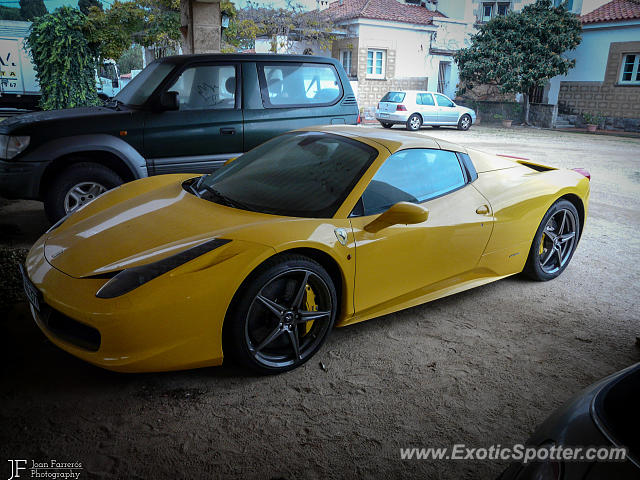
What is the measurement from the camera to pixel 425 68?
26.9 m

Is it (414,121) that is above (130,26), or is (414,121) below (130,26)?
below

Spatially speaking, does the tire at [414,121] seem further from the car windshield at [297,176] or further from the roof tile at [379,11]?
the car windshield at [297,176]

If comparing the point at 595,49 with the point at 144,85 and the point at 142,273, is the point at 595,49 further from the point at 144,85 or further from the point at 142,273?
the point at 142,273

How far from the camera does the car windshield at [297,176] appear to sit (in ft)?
10.1

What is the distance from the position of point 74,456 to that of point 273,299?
3.94ft

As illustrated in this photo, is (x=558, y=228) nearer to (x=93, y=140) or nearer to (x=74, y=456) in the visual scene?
(x=74, y=456)

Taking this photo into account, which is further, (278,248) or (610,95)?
(610,95)

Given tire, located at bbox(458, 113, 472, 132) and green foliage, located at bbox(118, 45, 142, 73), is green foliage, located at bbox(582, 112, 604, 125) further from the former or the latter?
green foliage, located at bbox(118, 45, 142, 73)

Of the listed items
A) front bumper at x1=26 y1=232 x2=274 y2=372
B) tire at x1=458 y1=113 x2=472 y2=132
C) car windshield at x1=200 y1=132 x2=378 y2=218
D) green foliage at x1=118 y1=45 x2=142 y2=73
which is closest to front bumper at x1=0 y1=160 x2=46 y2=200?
car windshield at x1=200 y1=132 x2=378 y2=218

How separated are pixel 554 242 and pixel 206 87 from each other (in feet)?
13.4

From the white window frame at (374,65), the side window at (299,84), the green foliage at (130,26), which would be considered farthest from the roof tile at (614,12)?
the side window at (299,84)

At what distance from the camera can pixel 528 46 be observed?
23484 mm

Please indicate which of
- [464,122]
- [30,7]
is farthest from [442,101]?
[30,7]

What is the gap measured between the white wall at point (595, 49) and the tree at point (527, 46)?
554mm
